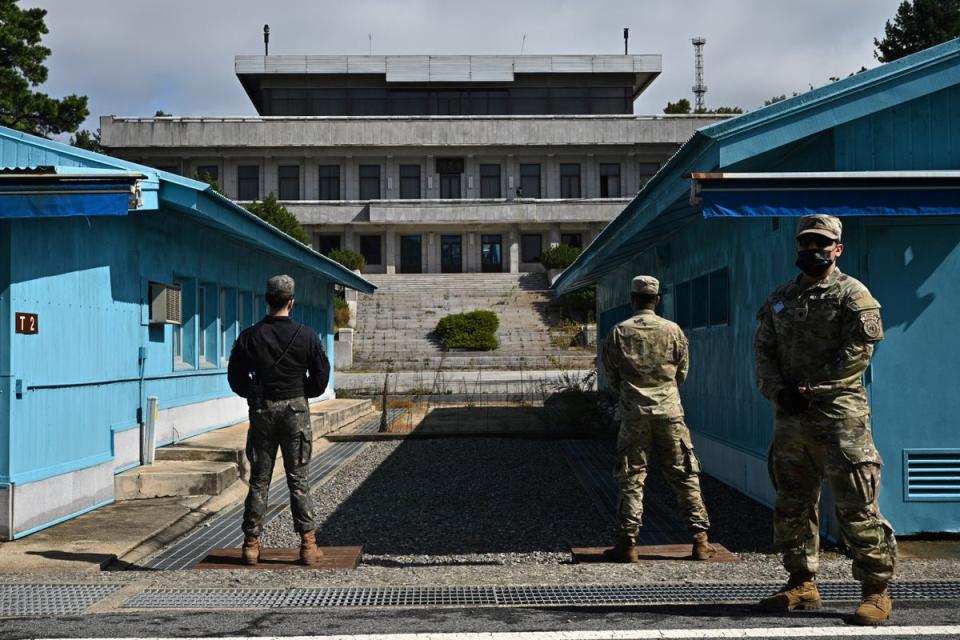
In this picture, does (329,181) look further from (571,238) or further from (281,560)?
(281,560)

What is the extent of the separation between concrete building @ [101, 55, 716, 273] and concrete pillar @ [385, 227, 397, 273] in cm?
6

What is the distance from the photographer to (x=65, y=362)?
8906mm

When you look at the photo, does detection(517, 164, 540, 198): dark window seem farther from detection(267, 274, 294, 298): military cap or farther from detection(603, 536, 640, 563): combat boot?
detection(603, 536, 640, 563): combat boot

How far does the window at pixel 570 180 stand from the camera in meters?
55.7

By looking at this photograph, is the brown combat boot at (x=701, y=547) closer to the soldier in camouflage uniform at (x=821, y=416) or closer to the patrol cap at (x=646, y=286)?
the soldier in camouflage uniform at (x=821, y=416)

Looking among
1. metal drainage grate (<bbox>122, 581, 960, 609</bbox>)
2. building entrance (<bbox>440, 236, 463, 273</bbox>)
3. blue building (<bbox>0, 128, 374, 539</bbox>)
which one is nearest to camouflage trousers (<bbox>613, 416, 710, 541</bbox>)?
metal drainage grate (<bbox>122, 581, 960, 609</bbox>)

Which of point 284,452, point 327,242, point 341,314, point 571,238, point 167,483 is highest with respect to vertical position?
point 571,238

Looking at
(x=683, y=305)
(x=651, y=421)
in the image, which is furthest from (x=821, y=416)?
(x=683, y=305)

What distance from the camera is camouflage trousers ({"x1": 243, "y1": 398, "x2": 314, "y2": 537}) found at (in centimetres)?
683

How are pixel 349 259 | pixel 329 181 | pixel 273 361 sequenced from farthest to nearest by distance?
pixel 329 181 → pixel 349 259 → pixel 273 361

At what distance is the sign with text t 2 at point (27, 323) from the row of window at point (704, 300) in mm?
6746

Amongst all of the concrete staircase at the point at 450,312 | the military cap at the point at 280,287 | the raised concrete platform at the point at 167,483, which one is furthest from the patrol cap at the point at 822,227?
the concrete staircase at the point at 450,312

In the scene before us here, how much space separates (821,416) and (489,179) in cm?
5154

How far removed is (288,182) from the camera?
55.1 metres
